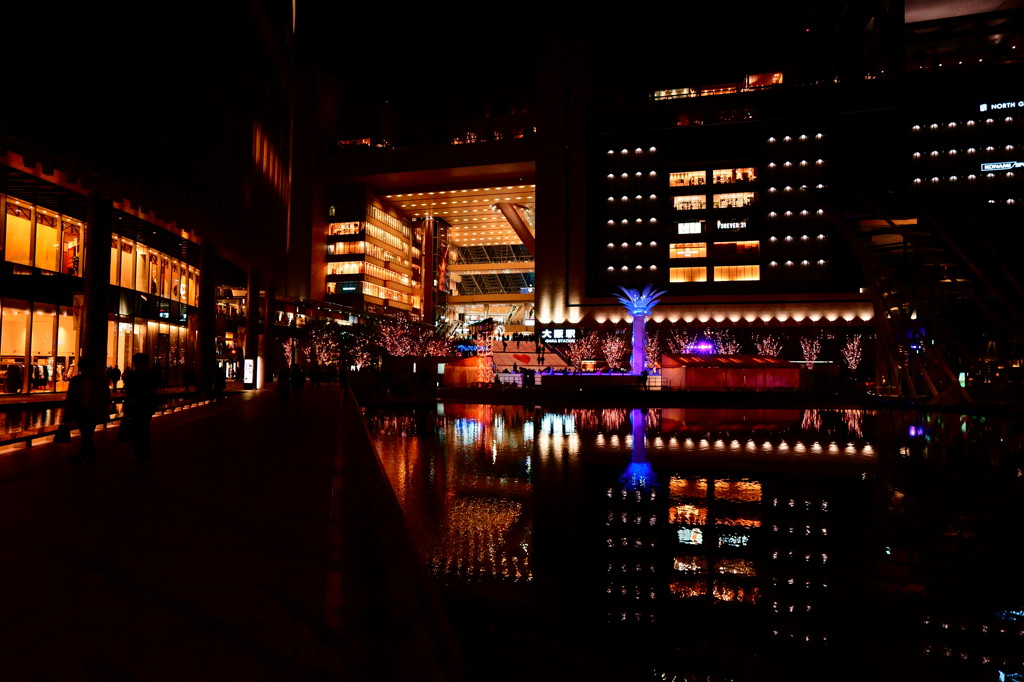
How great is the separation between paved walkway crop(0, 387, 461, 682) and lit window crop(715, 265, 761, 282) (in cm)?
6967

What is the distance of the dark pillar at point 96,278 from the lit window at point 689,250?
64.1 meters

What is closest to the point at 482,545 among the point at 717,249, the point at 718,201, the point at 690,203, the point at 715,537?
the point at 715,537

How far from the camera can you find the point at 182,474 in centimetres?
895

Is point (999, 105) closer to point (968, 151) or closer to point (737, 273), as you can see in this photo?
point (968, 151)

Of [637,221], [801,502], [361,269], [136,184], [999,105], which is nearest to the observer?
[801,502]

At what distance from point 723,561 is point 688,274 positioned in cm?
7106

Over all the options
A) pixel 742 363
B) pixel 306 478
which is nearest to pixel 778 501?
pixel 306 478

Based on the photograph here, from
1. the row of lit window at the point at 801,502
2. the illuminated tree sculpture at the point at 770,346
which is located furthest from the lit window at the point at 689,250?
the row of lit window at the point at 801,502

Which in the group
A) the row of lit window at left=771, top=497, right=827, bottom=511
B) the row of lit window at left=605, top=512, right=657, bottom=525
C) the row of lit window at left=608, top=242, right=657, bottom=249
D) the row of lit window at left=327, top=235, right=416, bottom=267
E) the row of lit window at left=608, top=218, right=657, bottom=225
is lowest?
the row of lit window at left=771, top=497, right=827, bottom=511

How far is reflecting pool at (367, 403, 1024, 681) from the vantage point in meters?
4.24

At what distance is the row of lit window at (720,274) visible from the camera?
72812 millimetres

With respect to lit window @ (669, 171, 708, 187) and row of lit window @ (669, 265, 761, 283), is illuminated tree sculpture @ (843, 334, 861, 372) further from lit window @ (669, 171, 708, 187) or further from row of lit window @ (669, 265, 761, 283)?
lit window @ (669, 171, 708, 187)

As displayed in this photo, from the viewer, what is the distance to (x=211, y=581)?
4.48m

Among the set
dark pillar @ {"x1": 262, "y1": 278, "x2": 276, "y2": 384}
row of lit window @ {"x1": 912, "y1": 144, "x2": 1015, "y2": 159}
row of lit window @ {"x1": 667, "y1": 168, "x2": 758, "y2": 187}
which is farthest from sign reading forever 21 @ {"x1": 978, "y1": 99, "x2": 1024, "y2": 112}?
dark pillar @ {"x1": 262, "y1": 278, "x2": 276, "y2": 384}
